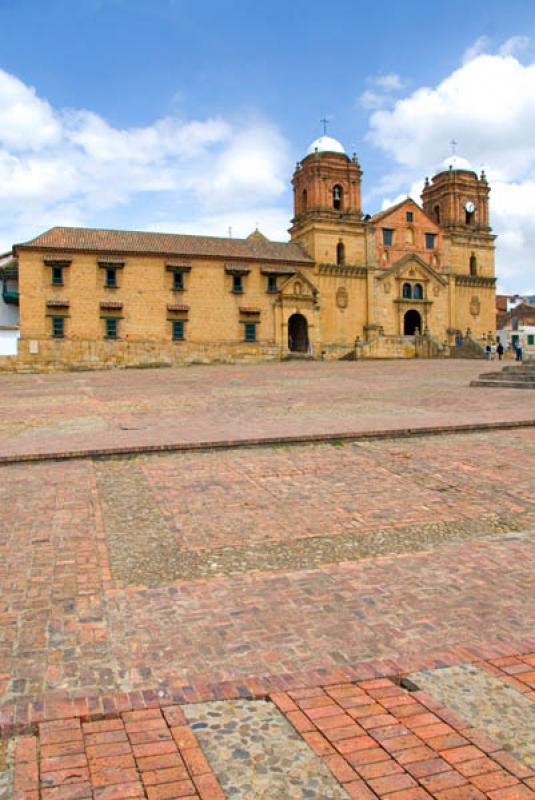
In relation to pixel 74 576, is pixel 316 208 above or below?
above

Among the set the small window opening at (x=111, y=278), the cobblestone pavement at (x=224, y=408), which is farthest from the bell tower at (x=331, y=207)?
the cobblestone pavement at (x=224, y=408)

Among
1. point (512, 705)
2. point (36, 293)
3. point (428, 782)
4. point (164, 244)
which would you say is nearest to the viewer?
point (428, 782)

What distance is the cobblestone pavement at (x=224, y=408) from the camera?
36.4ft

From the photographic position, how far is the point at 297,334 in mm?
48469

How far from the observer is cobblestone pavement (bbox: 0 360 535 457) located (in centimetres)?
1109

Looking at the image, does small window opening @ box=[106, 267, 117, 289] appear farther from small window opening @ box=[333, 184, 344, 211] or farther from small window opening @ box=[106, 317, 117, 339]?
small window opening @ box=[333, 184, 344, 211]

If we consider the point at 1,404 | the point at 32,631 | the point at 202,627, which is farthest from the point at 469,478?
the point at 1,404

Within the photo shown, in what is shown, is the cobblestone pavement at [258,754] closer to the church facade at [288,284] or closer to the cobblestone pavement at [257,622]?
the cobblestone pavement at [257,622]

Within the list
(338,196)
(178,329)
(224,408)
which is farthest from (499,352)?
(224,408)

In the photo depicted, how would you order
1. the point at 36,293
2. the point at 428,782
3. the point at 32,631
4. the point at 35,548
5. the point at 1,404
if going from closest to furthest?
the point at 428,782 → the point at 32,631 → the point at 35,548 → the point at 1,404 → the point at 36,293

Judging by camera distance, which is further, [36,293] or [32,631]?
[36,293]

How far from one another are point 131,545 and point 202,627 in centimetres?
180

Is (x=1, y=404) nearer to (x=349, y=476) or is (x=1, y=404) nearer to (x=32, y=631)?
(x=349, y=476)

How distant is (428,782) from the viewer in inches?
105
